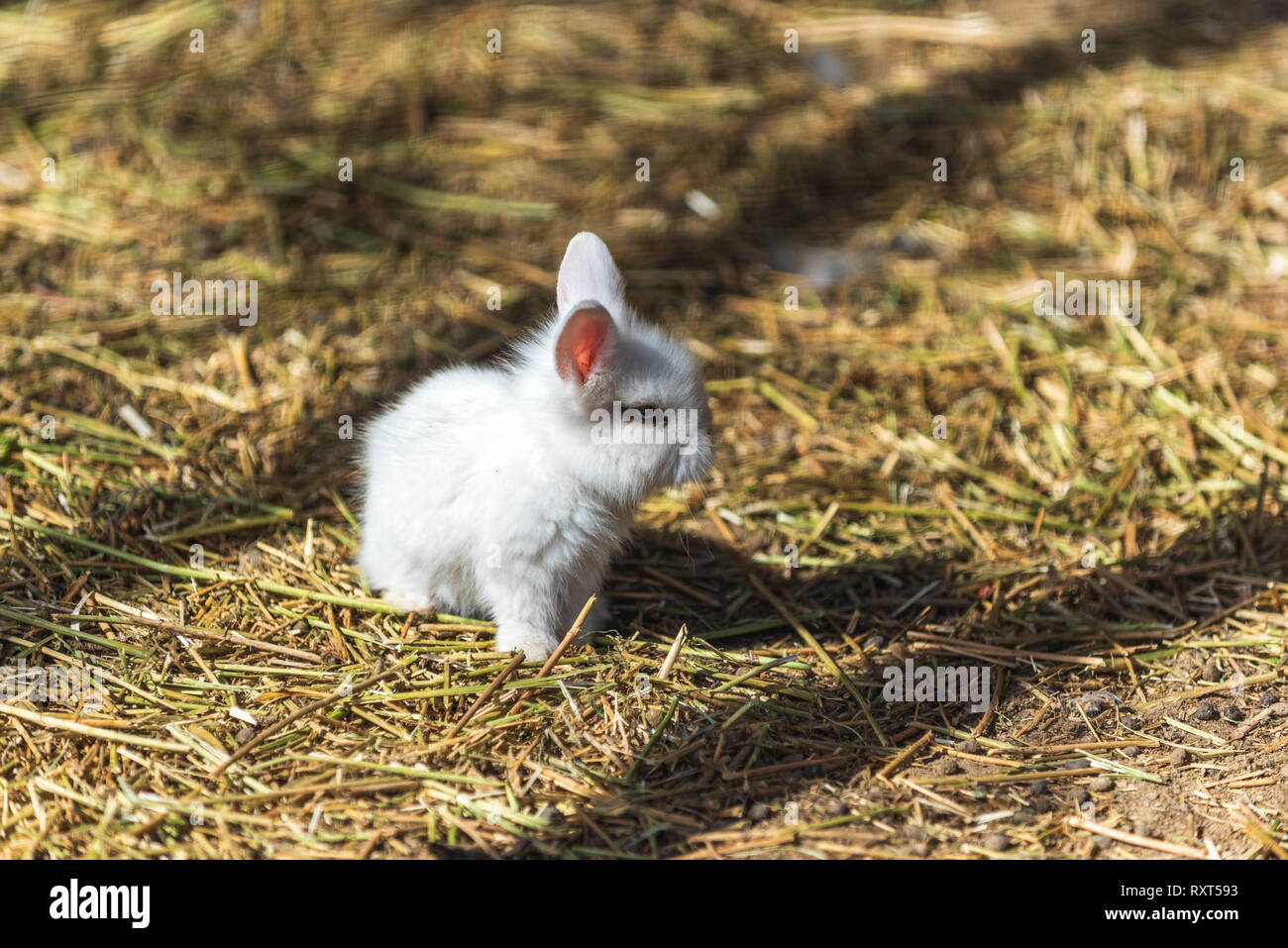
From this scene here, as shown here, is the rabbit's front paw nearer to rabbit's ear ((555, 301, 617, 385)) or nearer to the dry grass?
the dry grass

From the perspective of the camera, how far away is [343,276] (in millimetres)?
5445

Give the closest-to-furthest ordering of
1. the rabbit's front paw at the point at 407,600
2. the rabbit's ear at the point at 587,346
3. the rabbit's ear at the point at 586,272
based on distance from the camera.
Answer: the rabbit's ear at the point at 587,346
the rabbit's ear at the point at 586,272
the rabbit's front paw at the point at 407,600

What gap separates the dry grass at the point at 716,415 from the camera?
312 centimetres

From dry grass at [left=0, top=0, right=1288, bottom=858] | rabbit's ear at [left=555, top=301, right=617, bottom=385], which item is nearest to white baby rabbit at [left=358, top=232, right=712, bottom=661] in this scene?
rabbit's ear at [left=555, top=301, right=617, bottom=385]

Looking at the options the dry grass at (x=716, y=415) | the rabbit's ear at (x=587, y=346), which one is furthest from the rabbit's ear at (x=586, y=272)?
the dry grass at (x=716, y=415)

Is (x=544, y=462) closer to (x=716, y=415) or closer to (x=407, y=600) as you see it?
(x=407, y=600)

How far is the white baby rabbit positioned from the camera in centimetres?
333

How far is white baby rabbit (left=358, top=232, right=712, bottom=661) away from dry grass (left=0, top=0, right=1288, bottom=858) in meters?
0.23

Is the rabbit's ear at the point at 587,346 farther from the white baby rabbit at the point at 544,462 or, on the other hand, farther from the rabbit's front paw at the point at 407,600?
the rabbit's front paw at the point at 407,600

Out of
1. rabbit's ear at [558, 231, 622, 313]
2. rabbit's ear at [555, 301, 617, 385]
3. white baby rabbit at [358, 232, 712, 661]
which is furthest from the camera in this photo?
rabbit's ear at [558, 231, 622, 313]

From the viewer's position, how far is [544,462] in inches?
133

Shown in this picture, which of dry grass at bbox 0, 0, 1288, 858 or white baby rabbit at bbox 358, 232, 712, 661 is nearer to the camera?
dry grass at bbox 0, 0, 1288, 858

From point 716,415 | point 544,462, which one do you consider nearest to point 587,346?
point 544,462

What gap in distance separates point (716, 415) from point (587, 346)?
6.06 ft
